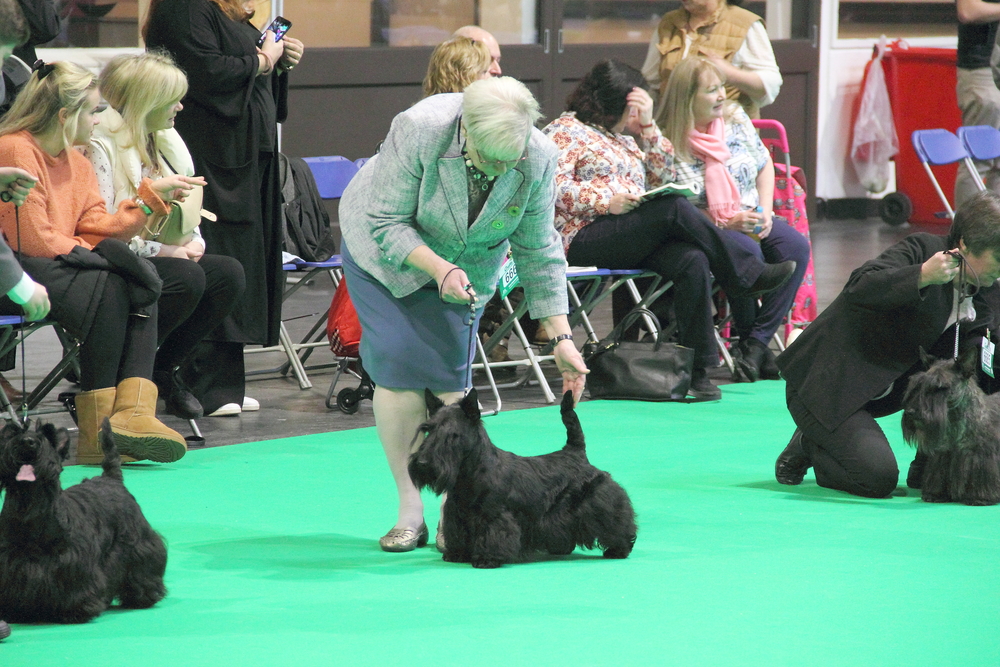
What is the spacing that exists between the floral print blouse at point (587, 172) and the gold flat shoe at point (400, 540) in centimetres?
275

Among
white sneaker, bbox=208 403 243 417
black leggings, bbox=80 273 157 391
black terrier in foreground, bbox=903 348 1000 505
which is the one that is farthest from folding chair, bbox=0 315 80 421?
black terrier in foreground, bbox=903 348 1000 505

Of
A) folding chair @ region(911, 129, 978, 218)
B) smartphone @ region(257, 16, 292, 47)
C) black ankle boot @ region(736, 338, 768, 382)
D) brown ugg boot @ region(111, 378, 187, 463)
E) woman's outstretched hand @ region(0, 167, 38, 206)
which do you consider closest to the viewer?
woman's outstretched hand @ region(0, 167, 38, 206)

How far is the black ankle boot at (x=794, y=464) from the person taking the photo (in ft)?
14.0

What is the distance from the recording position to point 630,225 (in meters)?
5.97

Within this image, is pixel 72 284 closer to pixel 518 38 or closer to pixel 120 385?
pixel 120 385

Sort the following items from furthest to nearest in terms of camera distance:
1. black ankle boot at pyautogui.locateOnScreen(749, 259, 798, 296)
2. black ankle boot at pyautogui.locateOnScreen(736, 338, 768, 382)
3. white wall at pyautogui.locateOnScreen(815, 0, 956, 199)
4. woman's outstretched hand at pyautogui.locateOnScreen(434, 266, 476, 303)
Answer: white wall at pyautogui.locateOnScreen(815, 0, 956, 199), black ankle boot at pyautogui.locateOnScreen(736, 338, 768, 382), black ankle boot at pyautogui.locateOnScreen(749, 259, 798, 296), woman's outstretched hand at pyautogui.locateOnScreen(434, 266, 476, 303)

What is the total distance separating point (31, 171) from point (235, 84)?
3.66 feet

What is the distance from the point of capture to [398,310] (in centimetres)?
340

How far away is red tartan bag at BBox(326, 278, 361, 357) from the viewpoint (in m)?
5.49

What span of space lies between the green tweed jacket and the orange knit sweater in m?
1.38

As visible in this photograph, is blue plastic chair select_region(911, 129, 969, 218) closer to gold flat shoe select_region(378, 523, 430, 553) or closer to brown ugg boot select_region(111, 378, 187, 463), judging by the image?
brown ugg boot select_region(111, 378, 187, 463)

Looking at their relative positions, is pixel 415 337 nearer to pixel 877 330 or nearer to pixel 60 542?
pixel 60 542

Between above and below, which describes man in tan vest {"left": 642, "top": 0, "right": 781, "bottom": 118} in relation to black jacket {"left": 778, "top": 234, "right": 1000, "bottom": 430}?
above

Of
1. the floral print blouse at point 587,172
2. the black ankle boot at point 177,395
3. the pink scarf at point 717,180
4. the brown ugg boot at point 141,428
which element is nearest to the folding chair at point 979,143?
the pink scarf at point 717,180
